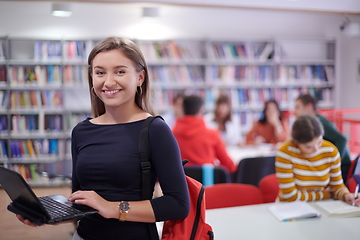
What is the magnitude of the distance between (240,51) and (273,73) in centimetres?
65

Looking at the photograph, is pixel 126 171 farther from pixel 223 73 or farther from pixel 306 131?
pixel 223 73

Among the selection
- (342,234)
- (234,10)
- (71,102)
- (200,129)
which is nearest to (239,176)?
(200,129)

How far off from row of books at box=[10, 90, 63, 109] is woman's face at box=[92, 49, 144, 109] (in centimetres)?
72

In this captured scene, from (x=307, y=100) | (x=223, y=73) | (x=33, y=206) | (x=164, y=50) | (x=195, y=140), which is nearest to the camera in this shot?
(x=33, y=206)

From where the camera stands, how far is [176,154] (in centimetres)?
99

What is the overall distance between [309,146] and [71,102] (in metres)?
3.56

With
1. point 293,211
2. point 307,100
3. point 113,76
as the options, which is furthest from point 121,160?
point 307,100

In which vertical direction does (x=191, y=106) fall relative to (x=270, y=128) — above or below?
above

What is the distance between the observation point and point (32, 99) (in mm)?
2332

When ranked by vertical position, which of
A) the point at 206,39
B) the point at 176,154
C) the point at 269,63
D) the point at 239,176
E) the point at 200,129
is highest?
the point at 206,39

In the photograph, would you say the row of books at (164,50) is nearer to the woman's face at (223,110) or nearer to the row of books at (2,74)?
the woman's face at (223,110)

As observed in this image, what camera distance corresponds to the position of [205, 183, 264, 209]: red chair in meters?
1.93

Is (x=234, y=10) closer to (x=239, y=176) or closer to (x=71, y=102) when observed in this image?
(x=71, y=102)

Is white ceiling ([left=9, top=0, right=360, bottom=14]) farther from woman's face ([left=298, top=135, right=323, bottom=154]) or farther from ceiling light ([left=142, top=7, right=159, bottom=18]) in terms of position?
woman's face ([left=298, top=135, right=323, bottom=154])
